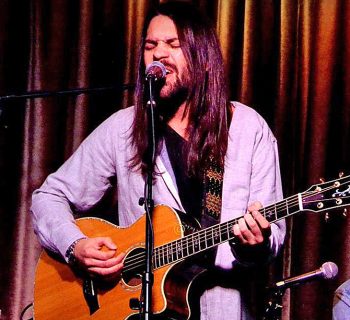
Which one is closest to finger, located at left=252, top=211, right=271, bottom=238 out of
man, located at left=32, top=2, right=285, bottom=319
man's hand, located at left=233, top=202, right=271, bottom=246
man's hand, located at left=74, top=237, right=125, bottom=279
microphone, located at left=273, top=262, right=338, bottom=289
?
man's hand, located at left=233, top=202, right=271, bottom=246

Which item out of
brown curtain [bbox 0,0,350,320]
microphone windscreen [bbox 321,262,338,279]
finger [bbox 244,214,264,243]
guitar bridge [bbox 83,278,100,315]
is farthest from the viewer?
brown curtain [bbox 0,0,350,320]

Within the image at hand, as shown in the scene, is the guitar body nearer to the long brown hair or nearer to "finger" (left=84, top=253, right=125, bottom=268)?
"finger" (left=84, top=253, right=125, bottom=268)

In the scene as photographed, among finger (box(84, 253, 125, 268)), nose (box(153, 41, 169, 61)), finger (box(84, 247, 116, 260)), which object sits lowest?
finger (box(84, 253, 125, 268))

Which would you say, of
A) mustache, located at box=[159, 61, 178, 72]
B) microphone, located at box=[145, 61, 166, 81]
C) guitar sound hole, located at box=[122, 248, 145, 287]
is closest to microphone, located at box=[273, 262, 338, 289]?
guitar sound hole, located at box=[122, 248, 145, 287]

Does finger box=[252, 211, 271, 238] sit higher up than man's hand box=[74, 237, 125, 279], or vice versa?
finger box=[252, 211, 271, 238]

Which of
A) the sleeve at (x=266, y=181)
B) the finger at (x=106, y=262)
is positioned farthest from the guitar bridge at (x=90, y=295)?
the sleeve at (x=266, y=181)

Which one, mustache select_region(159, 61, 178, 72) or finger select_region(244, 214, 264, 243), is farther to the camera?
mustache select_region(159, 61, 178, 72)

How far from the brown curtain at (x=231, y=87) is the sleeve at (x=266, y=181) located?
1.93ft

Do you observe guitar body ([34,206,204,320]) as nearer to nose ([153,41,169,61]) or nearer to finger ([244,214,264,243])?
finger ([244,214,264,243])

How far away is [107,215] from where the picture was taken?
342cm

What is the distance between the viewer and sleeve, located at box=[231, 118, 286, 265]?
2.46 meters

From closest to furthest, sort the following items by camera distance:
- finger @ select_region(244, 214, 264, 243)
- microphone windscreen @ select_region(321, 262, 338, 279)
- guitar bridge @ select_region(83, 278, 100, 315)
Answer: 1. finger @ select_region(244, 214, 264, 243)
2. microphone windscreen @ select_region(321, 262, 338, 279)
3. guitar bridge @ select_region(83, 278, 100, 315)

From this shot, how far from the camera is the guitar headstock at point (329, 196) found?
2172 millimetres

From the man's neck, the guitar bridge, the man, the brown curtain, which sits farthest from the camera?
the brown curtain
